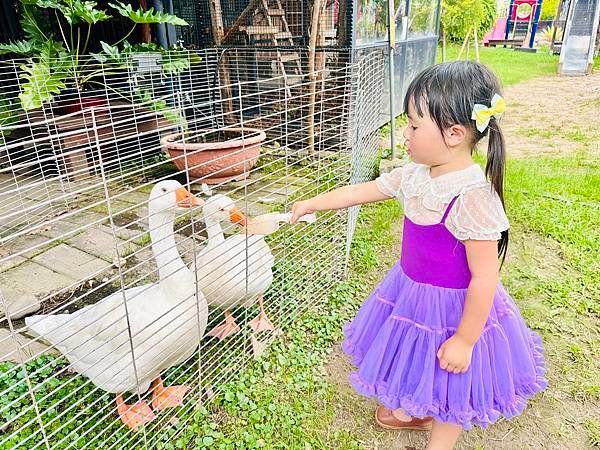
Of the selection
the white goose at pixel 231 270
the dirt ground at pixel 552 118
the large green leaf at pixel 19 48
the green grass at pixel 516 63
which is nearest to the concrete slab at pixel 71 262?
the white goose at pixel 231 270

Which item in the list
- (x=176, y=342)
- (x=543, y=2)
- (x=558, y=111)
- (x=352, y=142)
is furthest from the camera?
(x=543, y=2)

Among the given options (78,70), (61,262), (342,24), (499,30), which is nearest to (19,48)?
(78,70)

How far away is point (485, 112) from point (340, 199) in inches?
24.6

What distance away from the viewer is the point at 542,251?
9.96 ft

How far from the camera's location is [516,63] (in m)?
13.6

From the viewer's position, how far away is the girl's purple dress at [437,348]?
1.46 meters

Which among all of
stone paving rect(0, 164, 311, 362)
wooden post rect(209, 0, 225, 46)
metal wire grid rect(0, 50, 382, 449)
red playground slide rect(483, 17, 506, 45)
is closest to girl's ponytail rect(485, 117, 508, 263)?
metal wire grid rect(0, 50, 382, 449)

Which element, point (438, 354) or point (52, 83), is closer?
point (438, 354)

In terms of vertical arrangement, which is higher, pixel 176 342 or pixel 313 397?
pixel 176 342

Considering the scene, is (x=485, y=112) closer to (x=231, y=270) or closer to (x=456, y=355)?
(x=456, y=355)

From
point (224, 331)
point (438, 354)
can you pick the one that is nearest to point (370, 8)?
point (224, 331)

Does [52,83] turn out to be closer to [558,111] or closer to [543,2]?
[558,111]

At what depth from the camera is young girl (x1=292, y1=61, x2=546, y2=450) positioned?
132 cm

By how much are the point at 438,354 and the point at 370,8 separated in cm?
435
